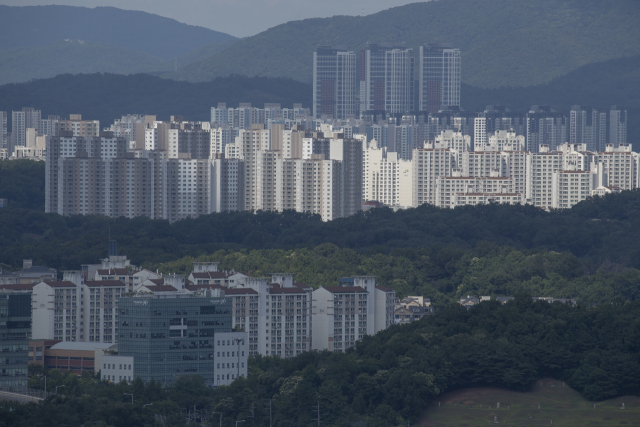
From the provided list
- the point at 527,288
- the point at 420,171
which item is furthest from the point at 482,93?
the point at 527,288

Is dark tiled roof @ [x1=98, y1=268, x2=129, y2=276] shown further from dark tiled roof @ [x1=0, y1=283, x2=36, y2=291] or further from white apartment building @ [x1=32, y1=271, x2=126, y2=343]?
dark tiled roof @ [x1=0, y1=283, x2=36, y2=291]

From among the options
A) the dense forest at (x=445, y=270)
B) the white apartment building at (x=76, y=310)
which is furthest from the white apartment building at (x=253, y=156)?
the white apartment building at (x=76, y=310)

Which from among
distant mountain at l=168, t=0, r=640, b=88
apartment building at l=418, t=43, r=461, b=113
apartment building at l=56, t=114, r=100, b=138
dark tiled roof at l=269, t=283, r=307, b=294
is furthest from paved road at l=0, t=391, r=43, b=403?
distant mountain at l=168, t=0, r=640, b=88

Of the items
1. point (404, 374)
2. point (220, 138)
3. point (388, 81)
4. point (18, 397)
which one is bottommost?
point (18, 397)

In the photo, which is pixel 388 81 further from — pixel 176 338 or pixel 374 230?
pixel 176 338

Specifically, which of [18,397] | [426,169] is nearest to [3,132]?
[426,169]

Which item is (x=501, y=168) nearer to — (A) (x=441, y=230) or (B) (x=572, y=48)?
(A) (x=441, y=230)

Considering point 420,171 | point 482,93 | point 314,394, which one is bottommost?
point 314,394
